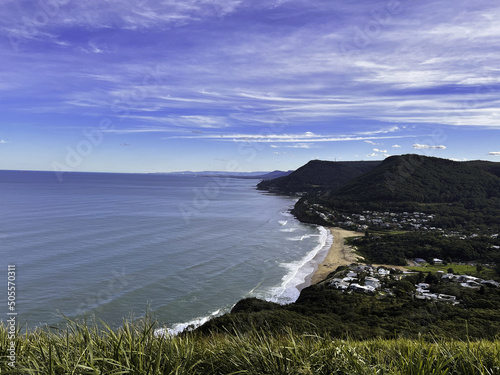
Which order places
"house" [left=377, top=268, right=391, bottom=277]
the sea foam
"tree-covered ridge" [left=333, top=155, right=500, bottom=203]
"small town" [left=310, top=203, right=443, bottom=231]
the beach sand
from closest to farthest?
1. the sea foam
2. "house" [left=377, top=268, right=391, bottom=277]
3. the beach sand
4. "small town" [left=310, top=203, right=443, bottom=231]
5. "tree-covered ridge" [left=333, top=155, right=500, bottom=203]

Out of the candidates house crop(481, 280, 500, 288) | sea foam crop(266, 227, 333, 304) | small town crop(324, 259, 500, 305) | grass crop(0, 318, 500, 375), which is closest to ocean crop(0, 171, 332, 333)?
Result: sea foam crop(266, 227, 333, 304)

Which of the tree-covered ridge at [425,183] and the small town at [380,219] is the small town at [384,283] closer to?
the small town at [380,219]

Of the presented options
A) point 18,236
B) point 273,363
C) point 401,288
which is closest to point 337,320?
point 401,288

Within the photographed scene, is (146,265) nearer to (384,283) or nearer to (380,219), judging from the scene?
(384,283)

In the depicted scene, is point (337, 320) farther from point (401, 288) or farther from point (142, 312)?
point (142, 312)

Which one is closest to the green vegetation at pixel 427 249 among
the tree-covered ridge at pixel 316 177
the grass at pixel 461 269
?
the grass at pixel 461 269

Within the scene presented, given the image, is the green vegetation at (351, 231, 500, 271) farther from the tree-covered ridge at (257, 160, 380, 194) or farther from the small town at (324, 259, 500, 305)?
the tree-covered ridge at (257, 160, 380, 194)

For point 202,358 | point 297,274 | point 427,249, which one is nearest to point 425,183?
point 427,249

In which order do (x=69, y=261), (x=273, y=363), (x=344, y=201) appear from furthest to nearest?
(x=344, y=201) < (x=69, y=261) < (x=273, y=363)
